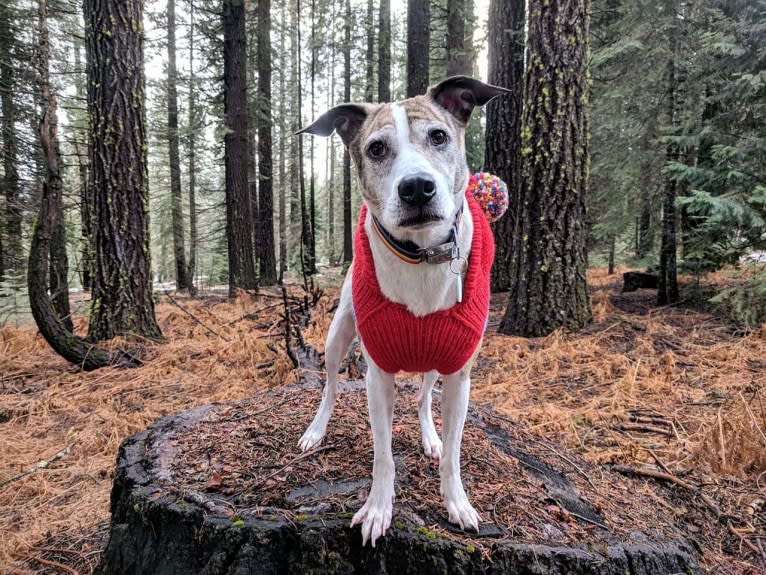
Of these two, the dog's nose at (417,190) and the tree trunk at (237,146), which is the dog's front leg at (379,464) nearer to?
the dog's nose at (417,190)

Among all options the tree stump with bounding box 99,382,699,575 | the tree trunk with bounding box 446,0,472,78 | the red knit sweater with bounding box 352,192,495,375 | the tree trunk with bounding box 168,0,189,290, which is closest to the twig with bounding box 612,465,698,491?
the tree stump with bounding box 99,382,699,575

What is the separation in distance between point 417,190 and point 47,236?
4.42 metres

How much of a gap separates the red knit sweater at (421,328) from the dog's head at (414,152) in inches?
10.0

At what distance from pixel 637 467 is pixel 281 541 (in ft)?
8.04

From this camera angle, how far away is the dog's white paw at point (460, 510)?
6.07ft

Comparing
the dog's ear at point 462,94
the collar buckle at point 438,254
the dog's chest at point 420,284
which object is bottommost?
the dog's chest at point 420,284

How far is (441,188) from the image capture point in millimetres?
1859

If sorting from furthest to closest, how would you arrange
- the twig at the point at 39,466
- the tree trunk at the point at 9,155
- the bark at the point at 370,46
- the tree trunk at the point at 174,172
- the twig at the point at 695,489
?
1. the bark at the point at 370,46
2. the tree trunk at the point at 174,172
3. the tree trunk at the point at 9,155
4. the twig at the point at 39,466
5. the twig at the point at 695,489

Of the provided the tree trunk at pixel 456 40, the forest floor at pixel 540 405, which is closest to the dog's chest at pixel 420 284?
the forest floor at pixel 540 405

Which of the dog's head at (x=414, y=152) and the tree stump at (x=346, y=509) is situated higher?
the dog's head at (x=414, y=152)

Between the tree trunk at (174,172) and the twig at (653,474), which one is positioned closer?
the twig at (653,474)

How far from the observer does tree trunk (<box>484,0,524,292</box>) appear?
842cm

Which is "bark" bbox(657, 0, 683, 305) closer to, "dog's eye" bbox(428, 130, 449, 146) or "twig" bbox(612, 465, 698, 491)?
"twig" bbox(612, 465, 698, 491)

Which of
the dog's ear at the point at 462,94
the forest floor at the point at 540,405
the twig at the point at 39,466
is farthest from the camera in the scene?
the twig at the point at 39,466
